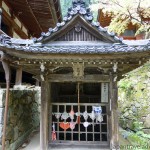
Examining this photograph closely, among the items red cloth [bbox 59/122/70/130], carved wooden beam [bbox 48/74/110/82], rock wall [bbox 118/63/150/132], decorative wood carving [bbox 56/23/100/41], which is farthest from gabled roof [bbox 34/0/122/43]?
rock wall [bbox 118/63/150/132]

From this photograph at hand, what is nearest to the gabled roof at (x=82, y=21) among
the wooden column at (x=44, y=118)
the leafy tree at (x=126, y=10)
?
the wooden column at (x=44, y=118)

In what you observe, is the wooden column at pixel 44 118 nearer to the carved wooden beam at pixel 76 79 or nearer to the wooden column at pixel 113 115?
the carved wooden beam at pixel 76 79

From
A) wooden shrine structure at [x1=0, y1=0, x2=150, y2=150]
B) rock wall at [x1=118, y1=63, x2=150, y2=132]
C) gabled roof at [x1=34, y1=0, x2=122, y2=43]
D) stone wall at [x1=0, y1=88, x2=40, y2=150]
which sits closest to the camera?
wooden shrine structure at [x1=0, y1=0, x2=150, y2=150]

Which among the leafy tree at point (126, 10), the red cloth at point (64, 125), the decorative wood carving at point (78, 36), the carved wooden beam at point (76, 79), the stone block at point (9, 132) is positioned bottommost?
the stone block at point (9, 132)

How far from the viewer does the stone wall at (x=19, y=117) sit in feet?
23.4

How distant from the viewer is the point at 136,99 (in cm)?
1361

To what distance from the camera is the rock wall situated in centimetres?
1327

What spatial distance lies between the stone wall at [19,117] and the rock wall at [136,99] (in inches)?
226

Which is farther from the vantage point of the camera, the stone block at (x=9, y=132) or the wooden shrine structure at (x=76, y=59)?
the stone block at (x=9, y=132)

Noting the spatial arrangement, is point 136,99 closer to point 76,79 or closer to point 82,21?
point 76,79

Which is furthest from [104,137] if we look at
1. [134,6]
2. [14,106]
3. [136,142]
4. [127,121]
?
[134,6]

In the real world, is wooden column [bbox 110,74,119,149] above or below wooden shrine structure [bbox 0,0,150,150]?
below

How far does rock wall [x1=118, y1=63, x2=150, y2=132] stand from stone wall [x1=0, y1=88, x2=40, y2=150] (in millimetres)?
5734

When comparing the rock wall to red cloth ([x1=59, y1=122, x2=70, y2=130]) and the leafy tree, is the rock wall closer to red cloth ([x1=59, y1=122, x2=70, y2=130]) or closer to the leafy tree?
the leafy tree
